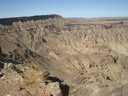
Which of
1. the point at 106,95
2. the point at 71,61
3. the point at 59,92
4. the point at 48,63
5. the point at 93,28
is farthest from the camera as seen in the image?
the point at 93,28

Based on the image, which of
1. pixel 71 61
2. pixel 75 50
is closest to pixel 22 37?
A: pixel 75 50

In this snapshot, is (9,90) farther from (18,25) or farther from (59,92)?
(18,25)

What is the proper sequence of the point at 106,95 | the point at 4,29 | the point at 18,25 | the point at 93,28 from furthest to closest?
the point at 93,28
the point at 18,25
the point at 4,29
the point at 106,95

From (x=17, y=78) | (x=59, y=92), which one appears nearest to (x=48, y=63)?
(x=17, y=78)

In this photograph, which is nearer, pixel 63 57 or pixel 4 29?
pixel 63 57

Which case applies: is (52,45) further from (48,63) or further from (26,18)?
(26,18)

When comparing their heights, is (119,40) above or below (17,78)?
below
